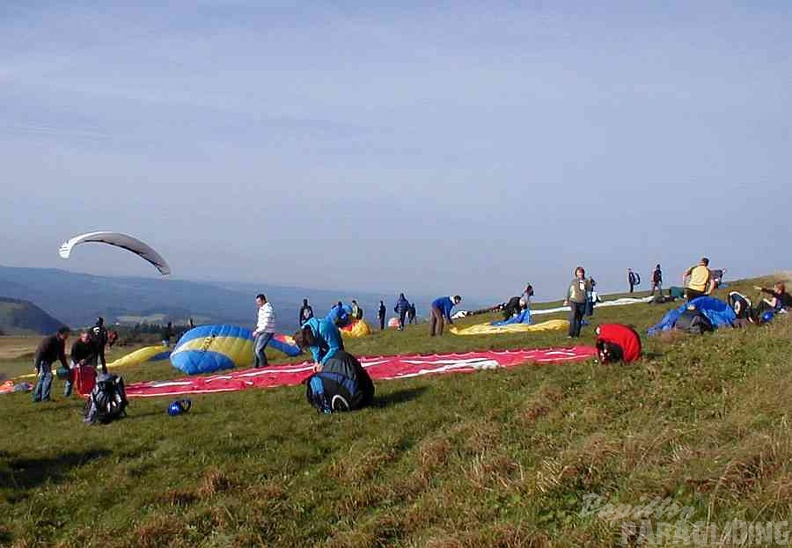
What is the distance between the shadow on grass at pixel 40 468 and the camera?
9867 millimetres

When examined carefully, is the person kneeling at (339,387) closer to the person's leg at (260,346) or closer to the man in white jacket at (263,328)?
the man in white jacket at (263,328)

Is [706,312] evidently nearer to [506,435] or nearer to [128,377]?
[506,435]

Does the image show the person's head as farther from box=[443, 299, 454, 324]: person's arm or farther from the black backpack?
box=[443, 299, 454, 324]: person's arm

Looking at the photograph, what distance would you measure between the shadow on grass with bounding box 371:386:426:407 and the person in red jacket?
122 inches

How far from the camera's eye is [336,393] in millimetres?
12328

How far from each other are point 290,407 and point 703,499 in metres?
8.21

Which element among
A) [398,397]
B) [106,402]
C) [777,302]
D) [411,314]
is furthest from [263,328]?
[411,314]

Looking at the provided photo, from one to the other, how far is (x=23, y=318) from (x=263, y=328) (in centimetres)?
17204

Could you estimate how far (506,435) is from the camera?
31.9 feet

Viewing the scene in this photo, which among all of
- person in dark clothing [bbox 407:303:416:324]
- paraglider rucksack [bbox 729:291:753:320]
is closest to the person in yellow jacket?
paraglider rucksack [bbox 729:291:753:320]

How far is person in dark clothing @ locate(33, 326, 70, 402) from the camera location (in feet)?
55.7

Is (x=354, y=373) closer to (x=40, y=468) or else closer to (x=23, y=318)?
(x=40, y=468)

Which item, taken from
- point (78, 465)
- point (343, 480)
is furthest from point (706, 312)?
point (78, 465)

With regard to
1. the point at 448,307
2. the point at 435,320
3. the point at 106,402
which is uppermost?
the point at 448,307
